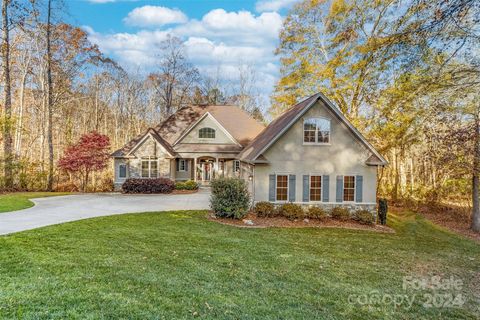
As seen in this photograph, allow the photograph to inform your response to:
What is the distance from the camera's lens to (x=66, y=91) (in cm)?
2353

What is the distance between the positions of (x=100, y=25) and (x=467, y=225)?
31.4 m

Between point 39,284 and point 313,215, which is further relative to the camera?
point 313,215

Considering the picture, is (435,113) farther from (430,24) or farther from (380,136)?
(430,24)

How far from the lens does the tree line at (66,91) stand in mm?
18891

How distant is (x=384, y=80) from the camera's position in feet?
59.1

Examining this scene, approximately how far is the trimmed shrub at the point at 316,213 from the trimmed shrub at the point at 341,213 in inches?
19.4

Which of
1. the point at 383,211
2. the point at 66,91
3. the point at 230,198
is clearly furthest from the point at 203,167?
the point at 383,211

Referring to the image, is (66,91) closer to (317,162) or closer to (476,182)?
(317,162)

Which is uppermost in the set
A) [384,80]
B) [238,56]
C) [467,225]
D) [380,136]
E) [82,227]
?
[238,56]

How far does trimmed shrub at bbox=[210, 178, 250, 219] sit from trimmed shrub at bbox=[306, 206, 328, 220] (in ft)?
9.57

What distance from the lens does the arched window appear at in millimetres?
23188

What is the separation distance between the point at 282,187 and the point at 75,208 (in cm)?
974

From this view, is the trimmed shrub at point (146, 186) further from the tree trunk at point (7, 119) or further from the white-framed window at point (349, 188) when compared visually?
the white-framed window at point (349, 188)

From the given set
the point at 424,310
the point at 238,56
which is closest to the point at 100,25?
the point at 238,56
